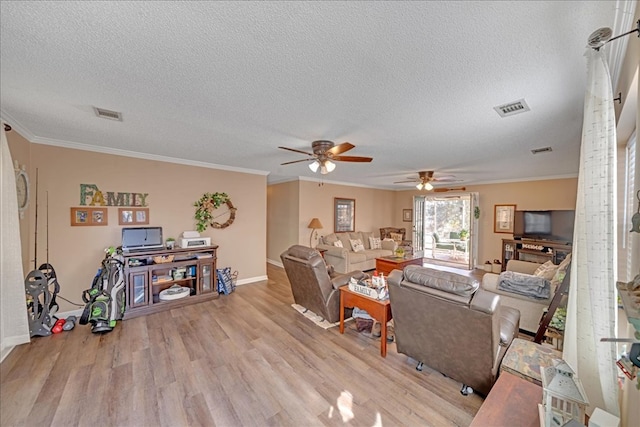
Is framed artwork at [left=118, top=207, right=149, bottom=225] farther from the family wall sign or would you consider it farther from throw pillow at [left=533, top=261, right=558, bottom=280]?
throw pillow at [left=533, top=261, right=558, bottom=280]

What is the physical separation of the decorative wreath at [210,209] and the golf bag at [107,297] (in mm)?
1306

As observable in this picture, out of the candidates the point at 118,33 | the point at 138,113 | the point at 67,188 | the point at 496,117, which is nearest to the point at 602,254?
the point at 496,117

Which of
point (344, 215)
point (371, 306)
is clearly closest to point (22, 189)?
point (371, 306)

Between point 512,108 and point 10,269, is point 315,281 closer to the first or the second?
point 512,108

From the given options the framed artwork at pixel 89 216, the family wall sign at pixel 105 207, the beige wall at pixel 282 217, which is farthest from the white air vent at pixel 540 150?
the framed artwork at pixel 89 216

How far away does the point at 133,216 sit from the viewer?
12.6 feet

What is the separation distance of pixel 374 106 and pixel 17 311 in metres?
4.39

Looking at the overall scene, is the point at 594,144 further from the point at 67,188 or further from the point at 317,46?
the point at 67,188

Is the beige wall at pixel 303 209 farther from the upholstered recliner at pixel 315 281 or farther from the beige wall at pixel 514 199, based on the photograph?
the beige wall at pixel 514 199

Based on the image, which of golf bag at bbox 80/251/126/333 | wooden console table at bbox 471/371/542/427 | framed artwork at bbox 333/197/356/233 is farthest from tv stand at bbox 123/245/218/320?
wooden console table at bbox 471/371/542/427

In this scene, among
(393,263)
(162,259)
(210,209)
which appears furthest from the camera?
(393,263)

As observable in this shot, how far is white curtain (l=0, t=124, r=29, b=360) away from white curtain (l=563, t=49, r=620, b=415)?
181 inches

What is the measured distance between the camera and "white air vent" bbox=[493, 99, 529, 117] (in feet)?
6.77

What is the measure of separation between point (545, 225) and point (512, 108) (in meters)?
4.91
